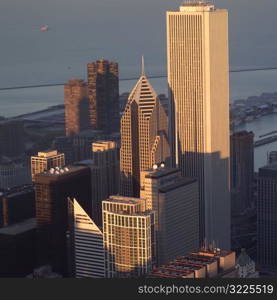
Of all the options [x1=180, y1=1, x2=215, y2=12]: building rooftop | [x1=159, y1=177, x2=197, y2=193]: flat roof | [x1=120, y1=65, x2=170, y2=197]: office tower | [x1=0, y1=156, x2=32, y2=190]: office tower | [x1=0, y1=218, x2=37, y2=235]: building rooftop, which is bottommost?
[x1=0, y1=218, x2=37, y2=235]: building rooftop

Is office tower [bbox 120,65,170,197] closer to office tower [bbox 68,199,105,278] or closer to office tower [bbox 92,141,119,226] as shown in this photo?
office tower [bbox 92,141,119,226]

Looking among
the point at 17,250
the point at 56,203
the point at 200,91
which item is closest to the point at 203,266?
the point at 17,250

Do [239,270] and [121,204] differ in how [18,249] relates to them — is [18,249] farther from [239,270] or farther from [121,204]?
[239,270]

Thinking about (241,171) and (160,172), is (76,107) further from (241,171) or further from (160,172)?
(160,172)

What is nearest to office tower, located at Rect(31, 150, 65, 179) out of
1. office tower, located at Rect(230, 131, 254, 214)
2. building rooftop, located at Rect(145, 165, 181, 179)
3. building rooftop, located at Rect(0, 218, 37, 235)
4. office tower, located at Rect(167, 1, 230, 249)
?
building rooftop, located at Rect(0, 218, 37, 235)

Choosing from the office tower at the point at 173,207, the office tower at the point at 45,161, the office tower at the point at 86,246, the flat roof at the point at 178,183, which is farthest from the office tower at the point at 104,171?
the flat roof at the point at 178,183

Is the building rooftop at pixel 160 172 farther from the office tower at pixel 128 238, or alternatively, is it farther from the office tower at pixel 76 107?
the office tower at pixel 76 107

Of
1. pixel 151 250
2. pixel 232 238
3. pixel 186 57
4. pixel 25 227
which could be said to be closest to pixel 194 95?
pixel 186 57
